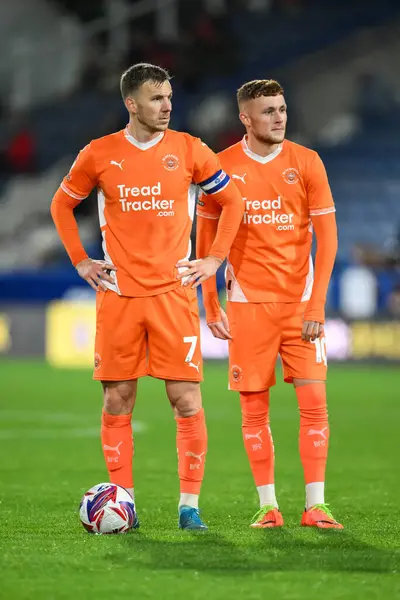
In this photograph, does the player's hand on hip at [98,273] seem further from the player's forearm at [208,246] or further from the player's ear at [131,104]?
the player's ear at [131,104]

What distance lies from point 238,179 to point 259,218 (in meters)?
0.22

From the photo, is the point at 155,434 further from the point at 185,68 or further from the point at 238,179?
the point at 185,68

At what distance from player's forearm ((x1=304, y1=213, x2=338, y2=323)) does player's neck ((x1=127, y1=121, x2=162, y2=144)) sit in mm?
849

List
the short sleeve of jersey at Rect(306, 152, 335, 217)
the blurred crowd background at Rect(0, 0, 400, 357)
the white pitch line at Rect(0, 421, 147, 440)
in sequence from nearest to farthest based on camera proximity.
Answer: the short sleeve of jersey at Rect(306, 152, 335, 217) < the white pitch line at Rect(0, 421, 147, 440) < the blurred crowd background at Rect(0, 0, 400, 357)

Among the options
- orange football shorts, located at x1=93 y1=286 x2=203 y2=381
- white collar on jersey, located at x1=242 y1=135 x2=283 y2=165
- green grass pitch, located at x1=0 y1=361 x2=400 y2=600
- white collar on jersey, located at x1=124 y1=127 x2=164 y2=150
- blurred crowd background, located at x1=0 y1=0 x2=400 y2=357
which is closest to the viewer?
green grass pitch, located at x1=0 y1=361 x2=400 y2=600

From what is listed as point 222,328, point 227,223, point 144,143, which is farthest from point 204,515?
point 144,143

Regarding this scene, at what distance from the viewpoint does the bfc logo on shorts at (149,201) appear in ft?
18.8

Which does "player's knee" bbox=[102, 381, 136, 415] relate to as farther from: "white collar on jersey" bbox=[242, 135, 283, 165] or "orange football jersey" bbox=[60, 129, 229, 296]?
"white collar on jersey" bbox=[242, 135, 283, 165]

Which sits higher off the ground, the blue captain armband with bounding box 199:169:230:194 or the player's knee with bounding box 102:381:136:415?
the blue captain armband with bounding box 199:169:230:194

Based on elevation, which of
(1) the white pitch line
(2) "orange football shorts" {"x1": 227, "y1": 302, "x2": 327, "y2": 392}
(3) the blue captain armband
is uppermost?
(3) the blue captain armband

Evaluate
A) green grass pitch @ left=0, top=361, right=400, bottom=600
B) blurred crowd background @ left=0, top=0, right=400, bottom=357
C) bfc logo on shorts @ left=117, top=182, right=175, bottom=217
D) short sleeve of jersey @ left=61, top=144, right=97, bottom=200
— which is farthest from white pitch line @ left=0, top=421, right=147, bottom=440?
blurred crowd background @ left=0, top=0, right=400, bottom=357

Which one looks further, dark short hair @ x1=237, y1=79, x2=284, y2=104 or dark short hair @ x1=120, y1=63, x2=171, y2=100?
dark short hair @ x1=237, y1=79, x2=284, y2=104

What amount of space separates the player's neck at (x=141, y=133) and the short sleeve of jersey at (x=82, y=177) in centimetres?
22

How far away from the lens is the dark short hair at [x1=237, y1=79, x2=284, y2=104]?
589 centimetres
